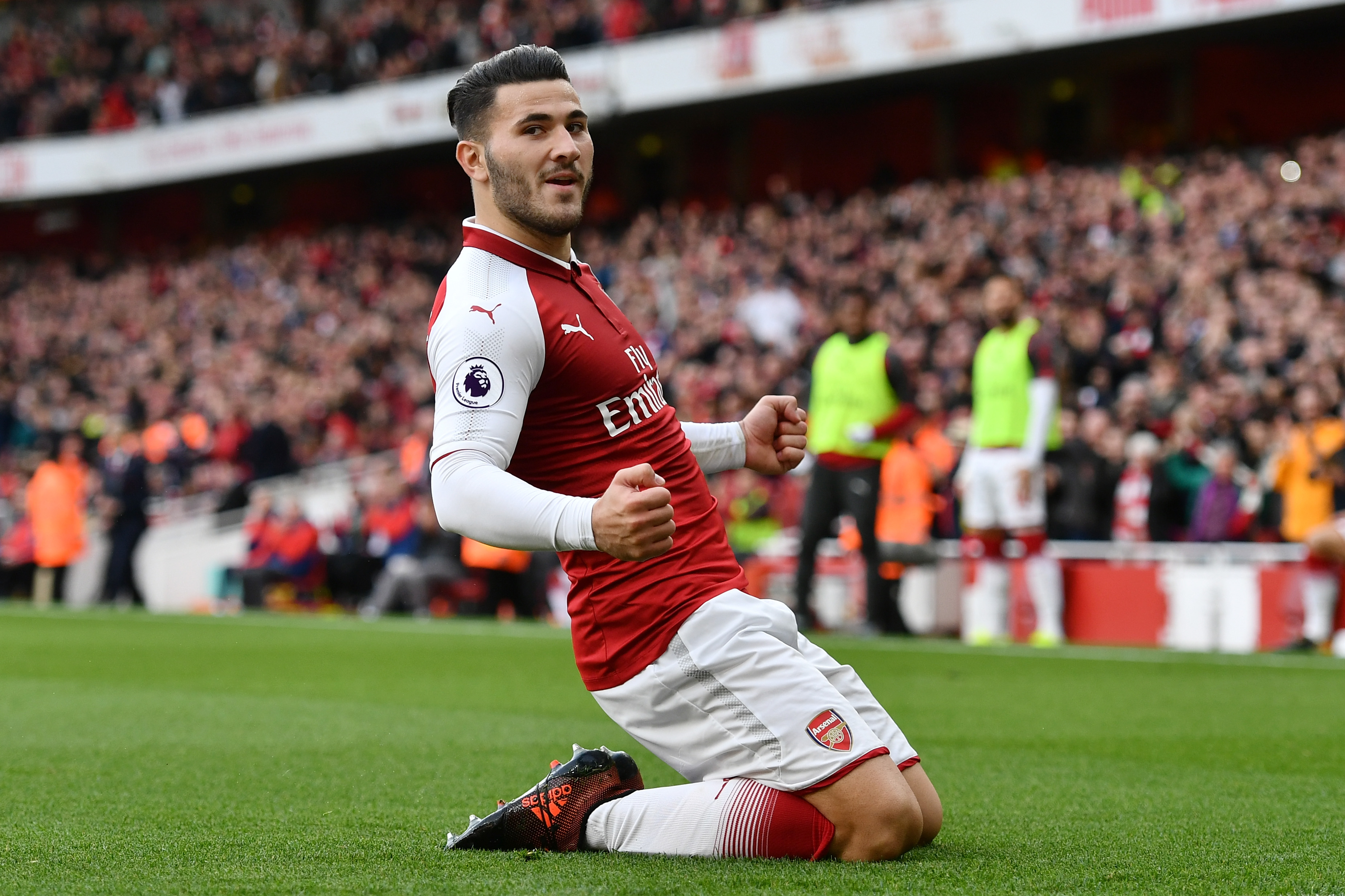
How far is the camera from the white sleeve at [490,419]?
10.9ft

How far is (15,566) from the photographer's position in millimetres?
20188

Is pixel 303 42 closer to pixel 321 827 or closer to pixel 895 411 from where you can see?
pixel 895 411

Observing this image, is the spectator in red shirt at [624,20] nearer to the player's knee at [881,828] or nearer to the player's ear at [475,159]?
the player's ear at [475,159]

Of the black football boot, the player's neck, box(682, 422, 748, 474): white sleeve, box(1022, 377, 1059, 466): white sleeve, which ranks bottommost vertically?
the black football boot

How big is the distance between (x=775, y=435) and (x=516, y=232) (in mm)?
923

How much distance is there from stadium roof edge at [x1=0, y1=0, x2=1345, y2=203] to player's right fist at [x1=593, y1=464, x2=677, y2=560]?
59.3ft

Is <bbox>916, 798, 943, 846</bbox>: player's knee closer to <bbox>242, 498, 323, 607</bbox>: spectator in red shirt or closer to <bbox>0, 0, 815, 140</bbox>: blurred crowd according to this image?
<bbox>242, 498, 323, 607</bbox>: spectator in red shirt

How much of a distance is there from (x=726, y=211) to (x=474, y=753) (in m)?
20.3

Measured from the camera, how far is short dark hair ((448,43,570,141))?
3727mm

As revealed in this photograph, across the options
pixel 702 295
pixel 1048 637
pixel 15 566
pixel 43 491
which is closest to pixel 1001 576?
pixel 1048 637

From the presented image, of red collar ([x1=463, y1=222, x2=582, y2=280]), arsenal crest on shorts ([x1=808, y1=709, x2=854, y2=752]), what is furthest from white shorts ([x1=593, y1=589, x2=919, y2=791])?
red collar ([x1=463, y1=222, x2=582, y2=280])

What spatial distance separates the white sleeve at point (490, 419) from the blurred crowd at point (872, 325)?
26.1 ft

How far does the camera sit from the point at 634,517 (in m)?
3.14

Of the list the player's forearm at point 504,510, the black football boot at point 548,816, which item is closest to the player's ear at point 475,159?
the player's forearm at point 504,510
